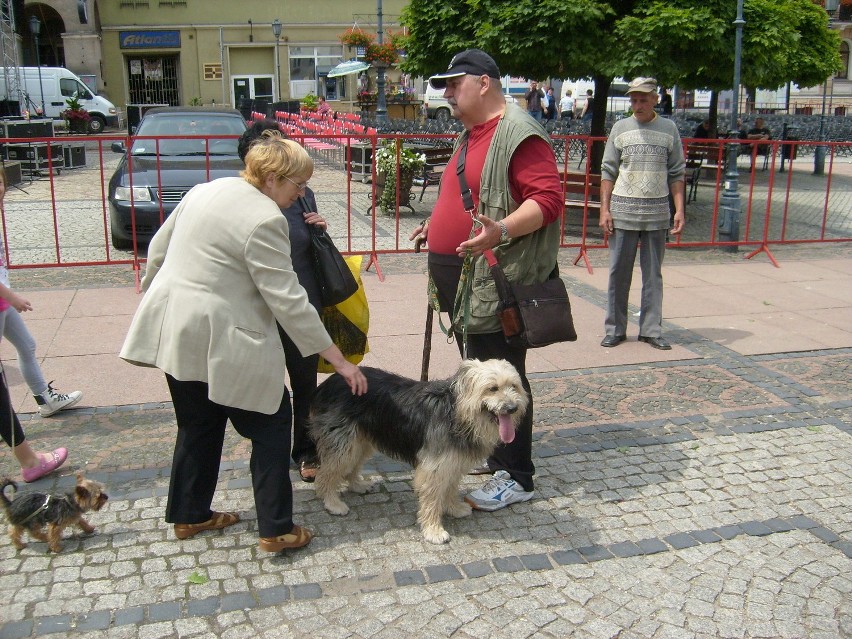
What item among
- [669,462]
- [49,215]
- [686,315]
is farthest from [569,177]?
[49,215]

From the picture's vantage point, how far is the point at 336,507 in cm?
403

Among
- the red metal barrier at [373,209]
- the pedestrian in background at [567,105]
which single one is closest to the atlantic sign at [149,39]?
the pedestrian in background at [567,105]

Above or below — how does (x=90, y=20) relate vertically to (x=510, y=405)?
above

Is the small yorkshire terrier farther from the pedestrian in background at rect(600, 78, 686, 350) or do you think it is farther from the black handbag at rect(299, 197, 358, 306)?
the pedestrian in background at rect(600, 78, 686, 350)

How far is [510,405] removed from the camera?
136 inches

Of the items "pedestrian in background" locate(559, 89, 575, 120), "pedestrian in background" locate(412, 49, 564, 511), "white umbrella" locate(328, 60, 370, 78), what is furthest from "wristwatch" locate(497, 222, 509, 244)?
"pedestrian in background" locate(559, 89, 575, 120)

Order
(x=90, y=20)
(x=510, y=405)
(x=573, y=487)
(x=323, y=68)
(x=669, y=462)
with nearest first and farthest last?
(x=510, y=405), (x=573, y=487), (x=669, y=462), (x=90, y=20), (x=323, y=68)

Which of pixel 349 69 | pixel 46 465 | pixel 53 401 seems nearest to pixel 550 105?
pixel 349 69

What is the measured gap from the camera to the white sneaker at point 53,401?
5055 millimetres

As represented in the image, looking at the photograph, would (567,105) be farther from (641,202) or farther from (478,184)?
(478,184)

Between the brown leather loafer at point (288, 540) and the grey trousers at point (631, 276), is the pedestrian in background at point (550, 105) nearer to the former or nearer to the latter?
the grey trousers at point (631, 276)

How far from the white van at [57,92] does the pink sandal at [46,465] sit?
95.8ft

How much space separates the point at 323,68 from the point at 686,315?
126 ft

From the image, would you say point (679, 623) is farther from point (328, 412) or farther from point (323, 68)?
point (323, 68)
